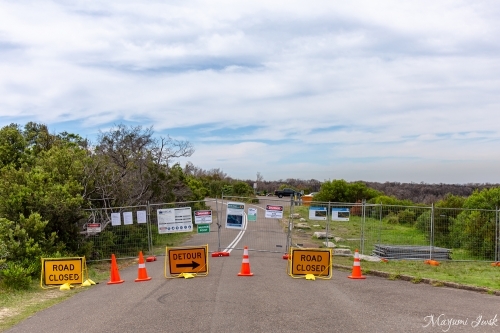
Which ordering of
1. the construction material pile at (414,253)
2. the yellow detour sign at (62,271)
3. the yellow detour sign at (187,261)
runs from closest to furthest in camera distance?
the yellow detour sign at (62,271), the yellow detour sign at (187,261), the construction material pile at (414,253)

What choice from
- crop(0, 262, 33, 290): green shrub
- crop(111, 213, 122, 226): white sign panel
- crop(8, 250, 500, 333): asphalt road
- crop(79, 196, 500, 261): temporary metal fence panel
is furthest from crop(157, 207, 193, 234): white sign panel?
crop(0, 262, 33, 290): green shrub

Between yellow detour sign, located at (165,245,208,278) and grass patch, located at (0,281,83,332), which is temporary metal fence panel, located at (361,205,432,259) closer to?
yellow detour sign, located at (165,245,208,278)

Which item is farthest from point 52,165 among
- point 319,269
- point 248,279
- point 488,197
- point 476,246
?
point 488,197

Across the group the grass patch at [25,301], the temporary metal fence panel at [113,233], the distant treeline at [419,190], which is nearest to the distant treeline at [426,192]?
the distant treeline at [419,190]

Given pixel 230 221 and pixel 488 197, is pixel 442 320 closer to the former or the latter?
pixel 230 221

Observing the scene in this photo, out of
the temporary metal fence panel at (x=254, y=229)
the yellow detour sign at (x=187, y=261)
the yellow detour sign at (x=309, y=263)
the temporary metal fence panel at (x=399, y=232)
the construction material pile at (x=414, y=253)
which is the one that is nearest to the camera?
the yellow detour sign at (x=309, y=263)

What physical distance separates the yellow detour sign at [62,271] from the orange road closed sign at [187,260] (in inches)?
92.0

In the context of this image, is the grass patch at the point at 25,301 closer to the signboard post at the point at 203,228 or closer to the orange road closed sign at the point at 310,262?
the orange road closed sign at the point at 310,262

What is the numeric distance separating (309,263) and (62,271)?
637 cm

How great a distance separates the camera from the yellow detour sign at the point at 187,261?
13.4m

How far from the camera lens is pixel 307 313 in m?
8.53

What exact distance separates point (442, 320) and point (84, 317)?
5.92m

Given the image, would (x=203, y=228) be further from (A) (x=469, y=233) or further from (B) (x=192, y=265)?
(A) (x=469, y=233)

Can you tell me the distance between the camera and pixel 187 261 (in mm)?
13461
